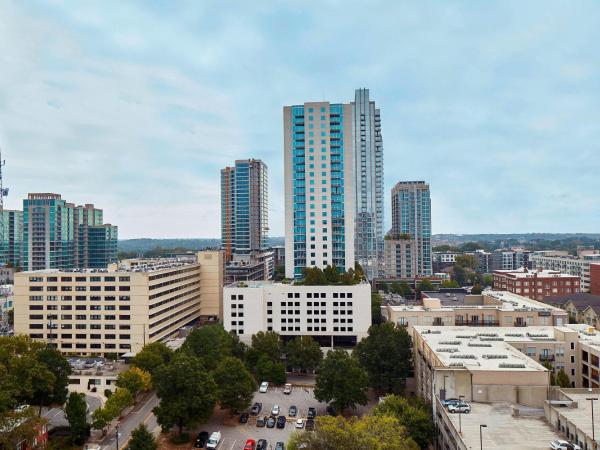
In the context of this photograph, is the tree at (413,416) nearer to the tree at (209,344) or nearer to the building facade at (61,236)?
the tree at (209,344)

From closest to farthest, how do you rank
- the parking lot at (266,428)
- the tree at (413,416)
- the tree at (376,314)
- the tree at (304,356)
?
the tree at (413,416) → the parking lot at (266,428) → the tree at (304,356) → the tree at (376,314)

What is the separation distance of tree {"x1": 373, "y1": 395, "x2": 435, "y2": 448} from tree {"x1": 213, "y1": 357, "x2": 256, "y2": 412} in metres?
13.5

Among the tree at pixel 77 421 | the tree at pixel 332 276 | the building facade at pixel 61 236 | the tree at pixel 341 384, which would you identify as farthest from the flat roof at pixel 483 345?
the building facade at pixel 61 236

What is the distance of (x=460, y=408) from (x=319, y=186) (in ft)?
212

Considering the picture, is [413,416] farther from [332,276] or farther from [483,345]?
[332,276]

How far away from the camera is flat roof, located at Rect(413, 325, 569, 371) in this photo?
36.9 meters

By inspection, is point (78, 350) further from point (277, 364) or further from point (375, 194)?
point (375, 194)

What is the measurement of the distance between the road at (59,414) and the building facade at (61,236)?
89.7 meters

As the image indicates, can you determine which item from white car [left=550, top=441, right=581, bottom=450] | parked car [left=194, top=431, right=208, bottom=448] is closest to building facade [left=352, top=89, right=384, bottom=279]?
parked car [left=194, top=431, right=208, bottom=448]

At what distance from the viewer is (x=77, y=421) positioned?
38406mm

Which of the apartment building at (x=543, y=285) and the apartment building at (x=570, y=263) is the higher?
the apartment building at (x=570, y=263)

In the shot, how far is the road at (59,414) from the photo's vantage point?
4303 cm

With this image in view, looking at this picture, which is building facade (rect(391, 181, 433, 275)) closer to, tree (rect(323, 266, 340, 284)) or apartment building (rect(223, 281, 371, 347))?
tree (rect(323, 266, 340, 284))

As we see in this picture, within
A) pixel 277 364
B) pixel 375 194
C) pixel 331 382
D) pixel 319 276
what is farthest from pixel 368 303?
Result: pixel 375 194
